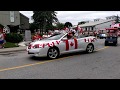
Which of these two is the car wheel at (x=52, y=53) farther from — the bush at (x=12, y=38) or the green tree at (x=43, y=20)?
the green tree at (x=43, y=20)

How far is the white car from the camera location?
1025 centimetres

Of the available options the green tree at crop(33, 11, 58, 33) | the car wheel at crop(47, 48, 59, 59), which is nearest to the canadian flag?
the car wheel at crop(47, 48, 59, 59)

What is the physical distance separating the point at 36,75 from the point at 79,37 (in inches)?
239

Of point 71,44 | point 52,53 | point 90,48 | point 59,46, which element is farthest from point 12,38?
point 52,53

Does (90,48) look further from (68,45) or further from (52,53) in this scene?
(52,53)

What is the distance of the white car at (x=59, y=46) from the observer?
33.6ft

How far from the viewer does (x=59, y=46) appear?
1091 centimetres

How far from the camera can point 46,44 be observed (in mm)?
10344

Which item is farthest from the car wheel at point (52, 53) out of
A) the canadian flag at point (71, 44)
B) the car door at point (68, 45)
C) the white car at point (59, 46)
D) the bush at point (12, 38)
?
the bush at point (12, 38)

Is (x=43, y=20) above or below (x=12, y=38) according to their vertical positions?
above

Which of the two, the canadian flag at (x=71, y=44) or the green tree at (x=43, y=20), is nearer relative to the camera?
the canadian flag at (x=71, y=44)

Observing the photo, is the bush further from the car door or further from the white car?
the car door
